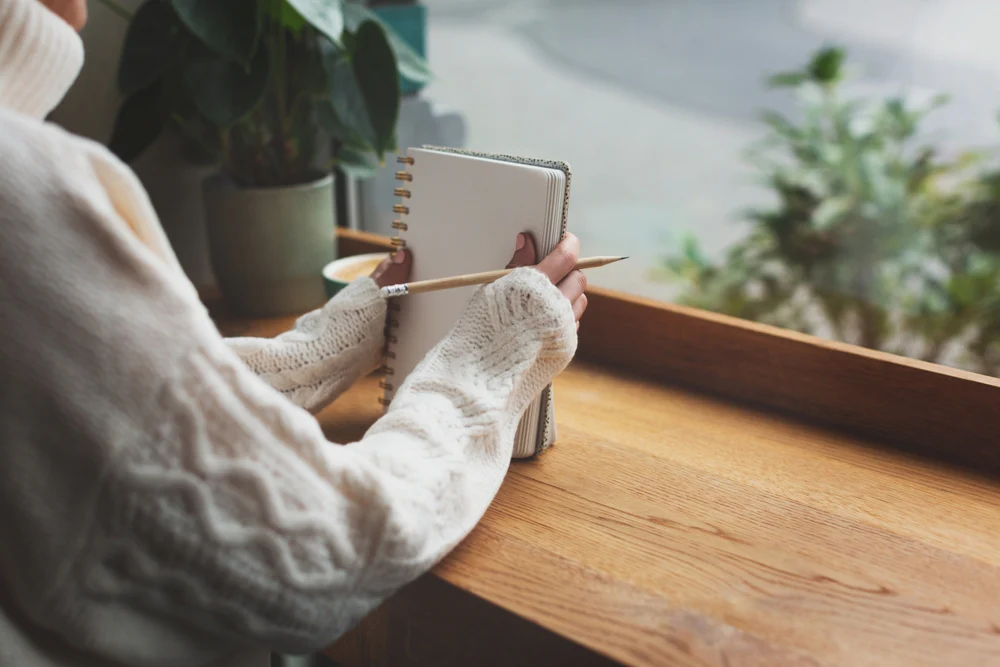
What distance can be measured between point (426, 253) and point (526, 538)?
283 mm

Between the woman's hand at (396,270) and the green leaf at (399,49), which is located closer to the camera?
the woman's hand at (396,270)

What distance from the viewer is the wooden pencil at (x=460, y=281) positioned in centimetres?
67

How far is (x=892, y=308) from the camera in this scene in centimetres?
151

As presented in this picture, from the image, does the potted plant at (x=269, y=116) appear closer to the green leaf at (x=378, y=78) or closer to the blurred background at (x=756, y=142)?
the green leaf at (x=378, y=78)

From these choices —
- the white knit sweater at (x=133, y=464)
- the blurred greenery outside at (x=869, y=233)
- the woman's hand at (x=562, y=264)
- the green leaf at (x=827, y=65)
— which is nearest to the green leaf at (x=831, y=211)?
the blurred greenery outside at (x=869, y=233)

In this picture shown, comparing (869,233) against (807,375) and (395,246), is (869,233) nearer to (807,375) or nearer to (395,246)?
(807,375)

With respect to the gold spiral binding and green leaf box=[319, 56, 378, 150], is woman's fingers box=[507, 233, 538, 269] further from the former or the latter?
green leaf box=[319, 56, 378, 150]

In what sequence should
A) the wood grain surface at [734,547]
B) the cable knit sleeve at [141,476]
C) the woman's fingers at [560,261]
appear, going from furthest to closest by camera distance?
1. the woman's fingers at [560,261]
2. the wood grain surface at [734,547]
3. the cable knit sleeve at [141,476]

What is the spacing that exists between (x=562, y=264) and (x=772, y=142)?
3.66ft

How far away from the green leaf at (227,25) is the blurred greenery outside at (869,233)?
106 cm

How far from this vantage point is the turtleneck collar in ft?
1.52

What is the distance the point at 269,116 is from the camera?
3.41ft

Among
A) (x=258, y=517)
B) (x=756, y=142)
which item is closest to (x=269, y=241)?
(x=258, y=517)

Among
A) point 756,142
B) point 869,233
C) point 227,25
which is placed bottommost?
point 869,233
